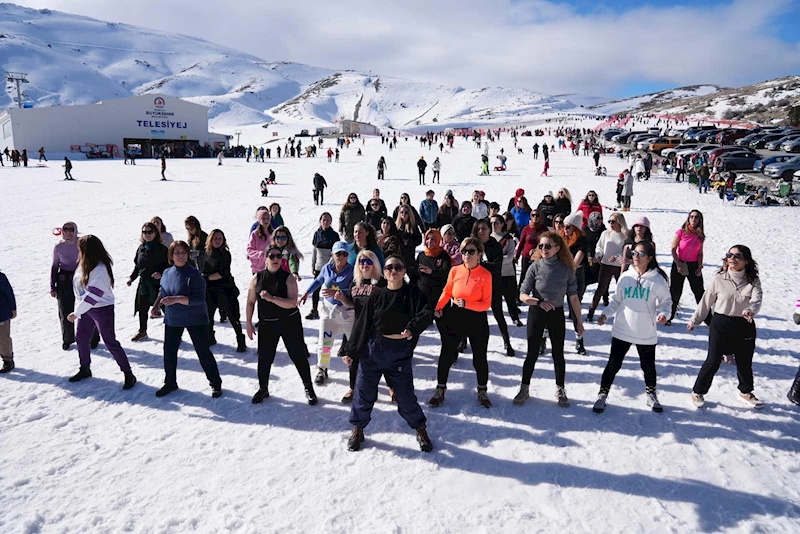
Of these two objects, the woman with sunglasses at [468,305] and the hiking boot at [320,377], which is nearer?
the woman with sunglasses at [468,305]

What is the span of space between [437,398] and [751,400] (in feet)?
10.3

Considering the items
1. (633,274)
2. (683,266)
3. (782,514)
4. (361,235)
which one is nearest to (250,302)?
(361,235)

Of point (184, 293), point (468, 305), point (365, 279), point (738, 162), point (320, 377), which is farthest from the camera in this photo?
point (738, 162)

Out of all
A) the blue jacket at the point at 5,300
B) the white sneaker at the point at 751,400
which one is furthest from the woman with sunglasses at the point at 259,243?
the white sneaker at the point at 751,400

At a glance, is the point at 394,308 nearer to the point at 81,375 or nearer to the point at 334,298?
the point at 334,298

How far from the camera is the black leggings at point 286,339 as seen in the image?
472 centimetres

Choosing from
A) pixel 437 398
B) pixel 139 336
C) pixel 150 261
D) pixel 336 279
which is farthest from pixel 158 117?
pixel 437 398

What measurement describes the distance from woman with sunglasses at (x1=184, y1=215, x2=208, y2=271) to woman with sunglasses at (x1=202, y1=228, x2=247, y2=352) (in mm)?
112

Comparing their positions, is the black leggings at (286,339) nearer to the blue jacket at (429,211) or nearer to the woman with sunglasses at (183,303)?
the woman with sunglasses at (183,303)

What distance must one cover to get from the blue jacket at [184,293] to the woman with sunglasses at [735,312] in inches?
202

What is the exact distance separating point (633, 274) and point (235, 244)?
10270mm

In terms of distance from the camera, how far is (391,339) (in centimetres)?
399

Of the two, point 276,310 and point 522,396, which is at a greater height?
point 276,310

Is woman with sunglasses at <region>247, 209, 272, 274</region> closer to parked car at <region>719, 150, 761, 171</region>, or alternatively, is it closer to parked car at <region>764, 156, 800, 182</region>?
parked car at <region>764, 156, 800, 182</region>
